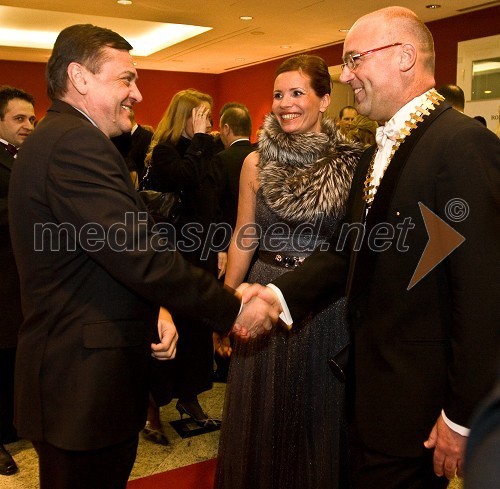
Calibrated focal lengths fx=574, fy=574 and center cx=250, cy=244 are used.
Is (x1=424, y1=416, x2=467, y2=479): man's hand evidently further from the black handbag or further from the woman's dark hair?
the black handbag

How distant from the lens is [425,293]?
148 cm

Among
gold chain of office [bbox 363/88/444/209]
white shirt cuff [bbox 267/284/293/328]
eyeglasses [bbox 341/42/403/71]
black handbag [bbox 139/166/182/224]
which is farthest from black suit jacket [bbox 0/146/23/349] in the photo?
gold chain of office [bbox 363/88/444/209]

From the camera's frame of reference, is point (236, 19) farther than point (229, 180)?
Yes

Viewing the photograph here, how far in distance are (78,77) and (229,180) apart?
2.07m

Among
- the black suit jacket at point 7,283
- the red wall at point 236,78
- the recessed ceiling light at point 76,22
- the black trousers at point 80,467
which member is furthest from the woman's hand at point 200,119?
the recessed ceiling light at point 76,22

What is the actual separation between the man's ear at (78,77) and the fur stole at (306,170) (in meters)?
0.88

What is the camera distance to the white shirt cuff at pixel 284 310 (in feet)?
6.79

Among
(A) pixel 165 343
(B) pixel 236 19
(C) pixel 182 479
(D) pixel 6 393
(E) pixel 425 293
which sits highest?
(B) pixel 236 19

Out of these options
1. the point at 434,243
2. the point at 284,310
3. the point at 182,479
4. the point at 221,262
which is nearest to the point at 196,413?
the point at 182,479

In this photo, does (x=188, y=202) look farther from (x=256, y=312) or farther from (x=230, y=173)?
(x=256, y=312)

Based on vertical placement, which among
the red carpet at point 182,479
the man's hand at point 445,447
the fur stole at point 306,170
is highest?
the fur stole at point 306,170

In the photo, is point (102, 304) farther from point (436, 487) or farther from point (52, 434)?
point (436, 487)

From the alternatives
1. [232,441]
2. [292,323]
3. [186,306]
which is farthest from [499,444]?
[232,441]

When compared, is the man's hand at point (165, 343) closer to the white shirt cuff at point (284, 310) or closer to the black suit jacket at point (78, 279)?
the black suit jacket at point (78, 279)
